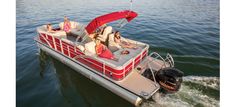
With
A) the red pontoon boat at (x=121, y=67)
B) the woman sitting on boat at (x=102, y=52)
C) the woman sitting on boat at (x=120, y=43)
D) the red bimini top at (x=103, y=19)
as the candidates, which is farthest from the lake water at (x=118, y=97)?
the red bimini top at (x=103, y=19)

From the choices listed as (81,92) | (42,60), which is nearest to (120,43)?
(81,92)

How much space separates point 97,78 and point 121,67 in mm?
1725

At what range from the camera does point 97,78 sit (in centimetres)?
805

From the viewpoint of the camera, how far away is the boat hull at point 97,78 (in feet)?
22.4

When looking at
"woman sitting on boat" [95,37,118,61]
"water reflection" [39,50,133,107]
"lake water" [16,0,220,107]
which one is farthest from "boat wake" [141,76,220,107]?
"woman sitting on boat" [95,37,118,61]

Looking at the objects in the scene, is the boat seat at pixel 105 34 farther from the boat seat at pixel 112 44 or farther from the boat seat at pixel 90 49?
the boat seat at pixel 90 49

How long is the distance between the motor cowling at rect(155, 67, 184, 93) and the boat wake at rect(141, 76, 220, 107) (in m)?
0.61

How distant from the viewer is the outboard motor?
644cm

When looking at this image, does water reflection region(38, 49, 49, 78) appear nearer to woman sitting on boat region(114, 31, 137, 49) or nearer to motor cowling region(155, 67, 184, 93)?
woman sitting on boat region(114, 31, 137, 49)

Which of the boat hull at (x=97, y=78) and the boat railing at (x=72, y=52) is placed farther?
the boat railing at (x=72, y=52)

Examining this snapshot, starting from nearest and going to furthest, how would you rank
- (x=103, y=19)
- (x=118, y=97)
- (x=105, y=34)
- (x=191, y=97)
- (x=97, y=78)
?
(x=191, y=97)
(x=103, y=19)
(x=118, y=97)
(x=97, y=78)
(x=105, y=34)

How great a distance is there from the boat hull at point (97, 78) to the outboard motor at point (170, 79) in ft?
3.74

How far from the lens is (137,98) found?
6668mm

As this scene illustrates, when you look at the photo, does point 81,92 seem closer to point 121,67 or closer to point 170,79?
point 121,67
